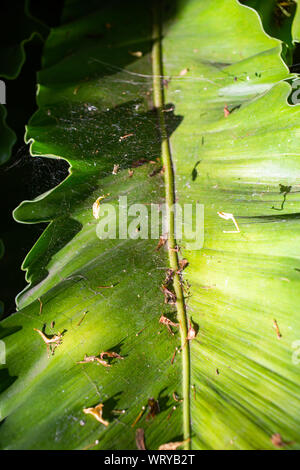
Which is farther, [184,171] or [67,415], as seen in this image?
[184,171]

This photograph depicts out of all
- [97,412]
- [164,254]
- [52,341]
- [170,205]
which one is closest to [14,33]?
[170,205]

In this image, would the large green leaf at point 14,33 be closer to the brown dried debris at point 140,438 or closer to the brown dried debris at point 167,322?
the brown dried debris at point 167,322

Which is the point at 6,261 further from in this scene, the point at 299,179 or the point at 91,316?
the point at 299,179

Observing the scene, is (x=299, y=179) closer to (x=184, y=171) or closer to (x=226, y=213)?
(x=226, y=213)

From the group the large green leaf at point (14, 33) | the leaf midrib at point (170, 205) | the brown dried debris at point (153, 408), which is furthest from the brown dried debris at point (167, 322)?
the large green leaf at point (14, 33)
